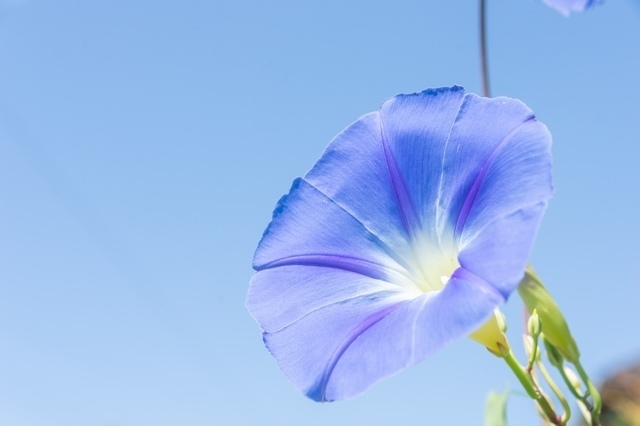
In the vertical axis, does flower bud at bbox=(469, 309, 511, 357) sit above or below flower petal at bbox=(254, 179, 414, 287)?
below

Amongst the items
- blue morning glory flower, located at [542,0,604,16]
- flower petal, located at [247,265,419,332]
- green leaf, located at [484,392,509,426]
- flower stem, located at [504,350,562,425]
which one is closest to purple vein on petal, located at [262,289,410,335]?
flower petal, located at [247,265,419,332]

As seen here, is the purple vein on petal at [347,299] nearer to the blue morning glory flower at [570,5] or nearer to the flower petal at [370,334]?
the flower petal at [370,334]

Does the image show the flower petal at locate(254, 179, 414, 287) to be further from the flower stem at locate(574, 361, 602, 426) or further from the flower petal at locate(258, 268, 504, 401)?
the flower stem at locate(574, 361, 602, 426)

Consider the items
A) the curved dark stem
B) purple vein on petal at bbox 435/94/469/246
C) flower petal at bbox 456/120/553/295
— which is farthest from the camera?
the curved dark stem

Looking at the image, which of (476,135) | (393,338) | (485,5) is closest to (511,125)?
(476,135)

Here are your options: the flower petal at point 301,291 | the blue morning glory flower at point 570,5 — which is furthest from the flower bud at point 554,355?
the blue morning glory flower at point 570,5

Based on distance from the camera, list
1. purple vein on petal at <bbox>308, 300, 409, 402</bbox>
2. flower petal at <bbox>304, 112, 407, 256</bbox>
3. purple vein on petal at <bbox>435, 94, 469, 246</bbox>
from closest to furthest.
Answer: purple vein on petal at <bbox>308, 300, 409, 402</bbox> < purple vein on petal at <bbox>435, 94, 469, 246</bbox> < flower petal at <bbox>304, 112, 407, 256</bbox>
